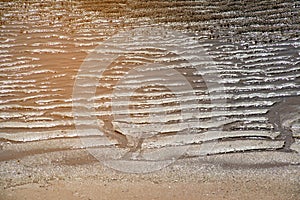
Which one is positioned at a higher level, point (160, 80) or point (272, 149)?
point (160, 80)

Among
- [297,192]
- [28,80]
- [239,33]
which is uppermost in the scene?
[239,33]

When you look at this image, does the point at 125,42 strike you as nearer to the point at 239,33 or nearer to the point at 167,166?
the point at 239,33

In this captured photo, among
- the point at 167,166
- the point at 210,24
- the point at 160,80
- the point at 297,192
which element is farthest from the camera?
the point at 210,24

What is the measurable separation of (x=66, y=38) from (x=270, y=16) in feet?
8.58

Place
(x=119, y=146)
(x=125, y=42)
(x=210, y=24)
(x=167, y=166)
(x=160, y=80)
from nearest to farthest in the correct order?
(x=167, y=166), (x=119, y=146), (x=160, y=80), (x=125, y=42), (x=210, y=24)

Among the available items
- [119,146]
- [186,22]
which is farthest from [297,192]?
[186,22]

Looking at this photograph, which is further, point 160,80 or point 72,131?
point 160,80

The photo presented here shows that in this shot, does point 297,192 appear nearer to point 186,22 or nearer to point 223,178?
point 223,178

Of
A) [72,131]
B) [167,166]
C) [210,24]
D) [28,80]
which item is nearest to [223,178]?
[167,166]

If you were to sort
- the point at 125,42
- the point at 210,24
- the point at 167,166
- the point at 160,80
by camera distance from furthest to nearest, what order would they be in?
the point at 210,24 < the point at 125,42 < the point at 160,80 < the point at 167,166

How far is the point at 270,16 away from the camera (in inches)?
253

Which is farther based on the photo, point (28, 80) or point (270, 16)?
point (270, 16)

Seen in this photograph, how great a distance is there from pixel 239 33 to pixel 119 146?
255 cm

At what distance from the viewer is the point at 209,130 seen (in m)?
4.42
